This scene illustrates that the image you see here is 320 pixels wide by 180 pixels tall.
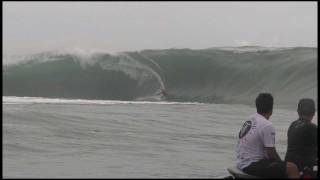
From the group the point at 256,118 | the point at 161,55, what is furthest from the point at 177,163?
Result: the point at 161,55

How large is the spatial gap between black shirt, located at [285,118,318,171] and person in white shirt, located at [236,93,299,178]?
0.86ft

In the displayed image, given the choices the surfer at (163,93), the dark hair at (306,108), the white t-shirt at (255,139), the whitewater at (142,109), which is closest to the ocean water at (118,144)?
the whitewater at (142,109)

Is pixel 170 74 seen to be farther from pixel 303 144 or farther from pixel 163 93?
pixel 303 144

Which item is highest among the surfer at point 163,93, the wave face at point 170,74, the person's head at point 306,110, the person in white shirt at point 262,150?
the person's head at point 306,110

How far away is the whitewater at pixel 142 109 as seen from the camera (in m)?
8.19

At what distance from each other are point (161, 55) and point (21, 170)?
27188 millimetres

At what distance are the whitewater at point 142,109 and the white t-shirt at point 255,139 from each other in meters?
1.69

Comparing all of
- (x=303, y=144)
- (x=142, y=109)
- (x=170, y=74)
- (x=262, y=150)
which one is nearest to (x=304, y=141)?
(x=303, y=144)

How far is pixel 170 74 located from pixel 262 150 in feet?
84.6

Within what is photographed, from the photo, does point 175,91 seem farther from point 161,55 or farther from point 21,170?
point 21,170

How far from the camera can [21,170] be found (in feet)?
23.9

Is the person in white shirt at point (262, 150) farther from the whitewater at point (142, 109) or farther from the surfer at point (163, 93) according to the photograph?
the surfer at point (163, 93)

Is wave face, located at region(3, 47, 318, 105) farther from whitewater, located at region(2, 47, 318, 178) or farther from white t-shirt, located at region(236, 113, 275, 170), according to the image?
white t-shirt, located at region(236, 113, 275, 170)

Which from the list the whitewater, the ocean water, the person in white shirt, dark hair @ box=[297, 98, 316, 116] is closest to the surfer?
the whitewater
